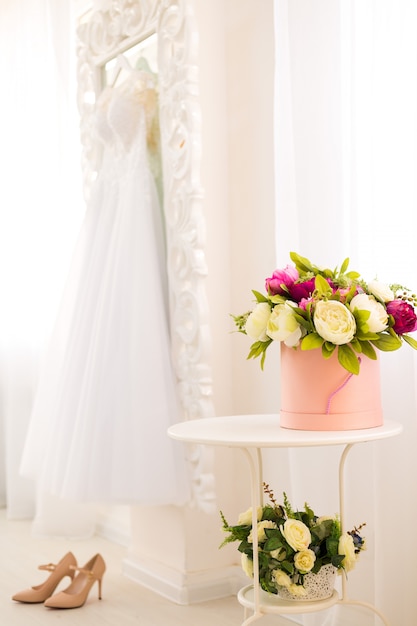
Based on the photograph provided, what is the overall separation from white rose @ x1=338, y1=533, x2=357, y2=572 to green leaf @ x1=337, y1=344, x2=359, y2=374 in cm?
39

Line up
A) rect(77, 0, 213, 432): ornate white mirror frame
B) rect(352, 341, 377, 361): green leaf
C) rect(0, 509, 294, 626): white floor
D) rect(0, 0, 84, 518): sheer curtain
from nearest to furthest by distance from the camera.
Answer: rect(352, 341, 377, 361): green leaf, rect(0, 509, 294, 626): white floor, rect(77, 0, 213, 432): ornate white mirror frame, rect(0, 0, 84, 518): sheer curtain

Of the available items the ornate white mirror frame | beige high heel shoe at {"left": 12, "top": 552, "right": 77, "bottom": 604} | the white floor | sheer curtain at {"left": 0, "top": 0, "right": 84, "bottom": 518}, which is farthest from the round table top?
sheer curtain at {"left": 0, "top": 0, "right": 84, "bottom": 518}

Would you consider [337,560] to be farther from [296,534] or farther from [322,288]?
[322,288]

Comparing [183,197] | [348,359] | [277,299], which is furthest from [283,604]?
[183,197]

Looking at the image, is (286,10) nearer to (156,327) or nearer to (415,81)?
(415,81)

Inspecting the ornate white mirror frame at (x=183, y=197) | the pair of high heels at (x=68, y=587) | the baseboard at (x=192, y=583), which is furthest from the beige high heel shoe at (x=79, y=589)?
the ornate white mirror frame at (x=183, y=197)

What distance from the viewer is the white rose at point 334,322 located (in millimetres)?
1622

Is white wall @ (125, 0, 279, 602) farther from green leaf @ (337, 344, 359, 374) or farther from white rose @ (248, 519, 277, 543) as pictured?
green leaf @ (337, 344, 359, 374)

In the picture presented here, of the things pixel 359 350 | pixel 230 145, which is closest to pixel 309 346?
pixel 359 350

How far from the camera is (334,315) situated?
1.63m

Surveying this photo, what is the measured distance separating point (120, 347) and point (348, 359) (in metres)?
1.16

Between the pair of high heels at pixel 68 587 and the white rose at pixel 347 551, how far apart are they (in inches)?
44.7

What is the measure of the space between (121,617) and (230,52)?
1.85 meters

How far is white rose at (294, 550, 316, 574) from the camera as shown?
1.72 m
